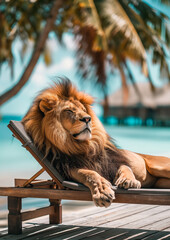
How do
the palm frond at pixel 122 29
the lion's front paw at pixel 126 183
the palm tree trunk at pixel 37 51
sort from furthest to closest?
the palm tree trunk at pixel 37 51 → the palm frond at pixel 122 29 → the lion's front paw at pixel 126 183

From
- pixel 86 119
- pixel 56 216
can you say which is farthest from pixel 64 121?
pixel 56 216

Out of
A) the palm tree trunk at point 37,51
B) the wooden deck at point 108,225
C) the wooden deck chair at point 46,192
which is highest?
the palm tree trunk at point 37,51

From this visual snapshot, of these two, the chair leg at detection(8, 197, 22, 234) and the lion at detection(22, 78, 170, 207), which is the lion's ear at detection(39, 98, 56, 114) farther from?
the chair leg at detection(8, 197, 22, 234)

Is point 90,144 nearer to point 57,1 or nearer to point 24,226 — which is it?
point 24,226

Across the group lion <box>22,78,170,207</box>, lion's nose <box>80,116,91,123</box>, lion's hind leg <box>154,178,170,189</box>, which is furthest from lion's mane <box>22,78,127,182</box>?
lion's hind leg <box>154,178,170,189</box>

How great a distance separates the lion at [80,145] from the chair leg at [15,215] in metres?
0.47

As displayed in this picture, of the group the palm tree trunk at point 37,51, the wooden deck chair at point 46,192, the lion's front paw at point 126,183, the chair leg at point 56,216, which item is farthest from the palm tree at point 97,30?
the lion's front paw at point 126,183

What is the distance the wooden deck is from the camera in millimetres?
2734

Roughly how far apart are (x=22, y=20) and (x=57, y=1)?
228 centimetres

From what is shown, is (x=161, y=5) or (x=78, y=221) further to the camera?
Answer: (x=161, y=5)

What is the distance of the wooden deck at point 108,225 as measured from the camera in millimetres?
2734

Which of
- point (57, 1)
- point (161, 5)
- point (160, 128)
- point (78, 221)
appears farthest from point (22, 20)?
point (160, 128)

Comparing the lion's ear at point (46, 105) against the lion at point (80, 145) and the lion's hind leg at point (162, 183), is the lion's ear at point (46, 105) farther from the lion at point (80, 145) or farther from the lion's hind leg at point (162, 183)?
the lion's hind leg at point (162, 183)

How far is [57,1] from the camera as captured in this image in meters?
8.66
